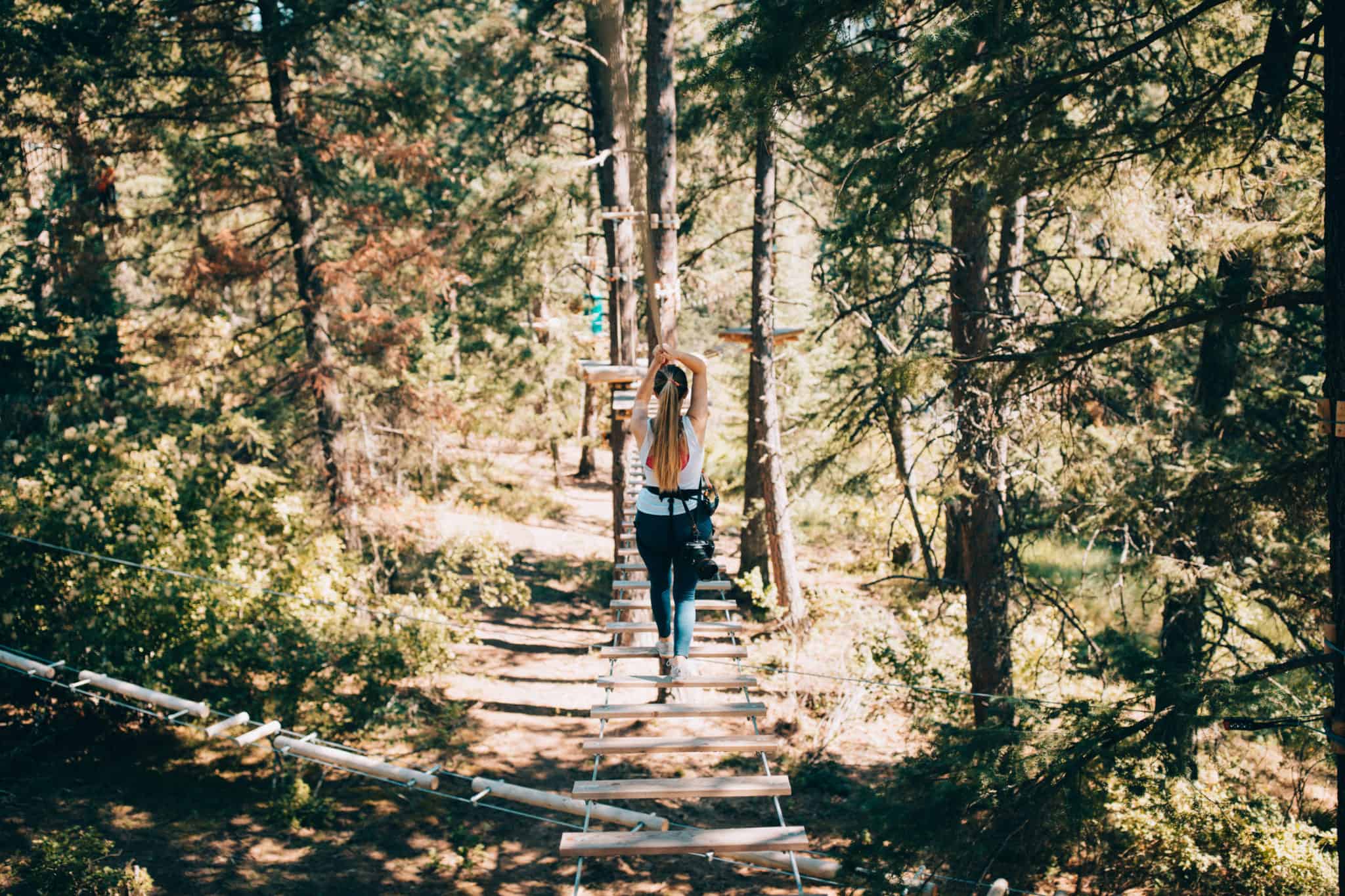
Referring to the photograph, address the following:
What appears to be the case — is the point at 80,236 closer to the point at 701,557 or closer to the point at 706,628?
the point at 706,628

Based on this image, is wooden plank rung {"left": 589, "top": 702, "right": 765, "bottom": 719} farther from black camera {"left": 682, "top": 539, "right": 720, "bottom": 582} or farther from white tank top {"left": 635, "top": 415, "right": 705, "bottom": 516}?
white tank top {"left": 635, "top": 415, "right": 705, "bottom": 516}

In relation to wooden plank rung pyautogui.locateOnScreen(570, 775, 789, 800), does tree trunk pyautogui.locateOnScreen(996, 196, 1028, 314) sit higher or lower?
higher

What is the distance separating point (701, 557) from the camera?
4.76 metres

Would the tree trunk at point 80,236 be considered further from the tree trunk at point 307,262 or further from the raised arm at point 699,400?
the raised arm at point 699,400

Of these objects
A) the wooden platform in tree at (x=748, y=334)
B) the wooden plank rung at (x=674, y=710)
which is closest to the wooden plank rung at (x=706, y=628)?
the wooden plank rung at (x=674, y=710)

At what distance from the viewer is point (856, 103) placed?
5469 millimetres

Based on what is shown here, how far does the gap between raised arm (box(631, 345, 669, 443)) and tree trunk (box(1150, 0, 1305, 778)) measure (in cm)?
316

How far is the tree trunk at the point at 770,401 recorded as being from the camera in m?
12.2

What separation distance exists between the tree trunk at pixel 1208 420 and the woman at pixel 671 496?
2.60 meters

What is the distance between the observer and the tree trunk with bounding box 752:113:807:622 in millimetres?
12156

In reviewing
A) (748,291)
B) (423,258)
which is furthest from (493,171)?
(423,258)

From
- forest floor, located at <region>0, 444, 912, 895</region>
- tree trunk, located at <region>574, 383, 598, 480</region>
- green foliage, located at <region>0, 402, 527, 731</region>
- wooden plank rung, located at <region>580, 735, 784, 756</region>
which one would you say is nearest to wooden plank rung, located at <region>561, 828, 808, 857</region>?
wooden plank rung, located at <region>580, 735, 784, 756</region>

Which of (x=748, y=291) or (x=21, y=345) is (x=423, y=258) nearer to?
(x=21, y=345)

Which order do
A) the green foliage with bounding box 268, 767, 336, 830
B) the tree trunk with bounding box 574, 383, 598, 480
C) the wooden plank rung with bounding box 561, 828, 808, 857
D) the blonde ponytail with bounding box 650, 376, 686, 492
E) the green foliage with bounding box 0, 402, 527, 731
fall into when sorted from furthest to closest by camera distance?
1. the tree trunk with bounding box 574, 383, 598, 480
2. the green foliage with bounding box 0, 402, 527, 731
3. the green foliage with bounding box 268, 767, 336, 830
4. the blonde ponytail with bounding box 650, 376, 686, 492
5. the wooden plank rung with bounding box 561, 828, 808, 857
